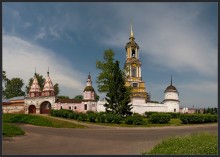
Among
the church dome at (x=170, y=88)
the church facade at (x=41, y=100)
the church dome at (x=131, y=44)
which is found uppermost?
the church dome at (x=131, y=44)

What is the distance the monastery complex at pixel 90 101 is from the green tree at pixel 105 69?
1426 cm

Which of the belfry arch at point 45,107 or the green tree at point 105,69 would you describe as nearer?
the green tree at point 105,69

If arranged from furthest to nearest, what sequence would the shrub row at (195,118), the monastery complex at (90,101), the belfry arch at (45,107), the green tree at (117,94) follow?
the belfry arch at (45,107), the monastery complex at (90,101), the green tree at (117,94), the shrub row at (195,118)

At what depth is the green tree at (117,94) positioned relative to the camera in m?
38.6

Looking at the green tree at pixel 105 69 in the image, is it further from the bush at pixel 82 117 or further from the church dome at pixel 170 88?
the church dome at pixel 170 88

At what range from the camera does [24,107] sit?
5744 centimetres

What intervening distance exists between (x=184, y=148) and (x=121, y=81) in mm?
29029

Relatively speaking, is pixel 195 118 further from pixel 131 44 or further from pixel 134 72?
pixel 131 44

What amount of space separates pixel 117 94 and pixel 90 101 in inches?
606

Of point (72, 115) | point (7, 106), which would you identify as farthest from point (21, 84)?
point (72, 115)

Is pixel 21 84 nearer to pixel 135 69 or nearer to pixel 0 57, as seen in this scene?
pixel 135 69

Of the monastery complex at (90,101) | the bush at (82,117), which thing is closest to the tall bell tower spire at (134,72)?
the monastery complex at (90,101)

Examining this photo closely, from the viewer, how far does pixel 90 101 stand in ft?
175

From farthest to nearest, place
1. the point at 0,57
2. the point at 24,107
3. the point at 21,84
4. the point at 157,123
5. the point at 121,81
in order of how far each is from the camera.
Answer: the point at 21,84 → the point at 24,107 → the point at 121,81 → the point at 157,123 → the point at 0,57
